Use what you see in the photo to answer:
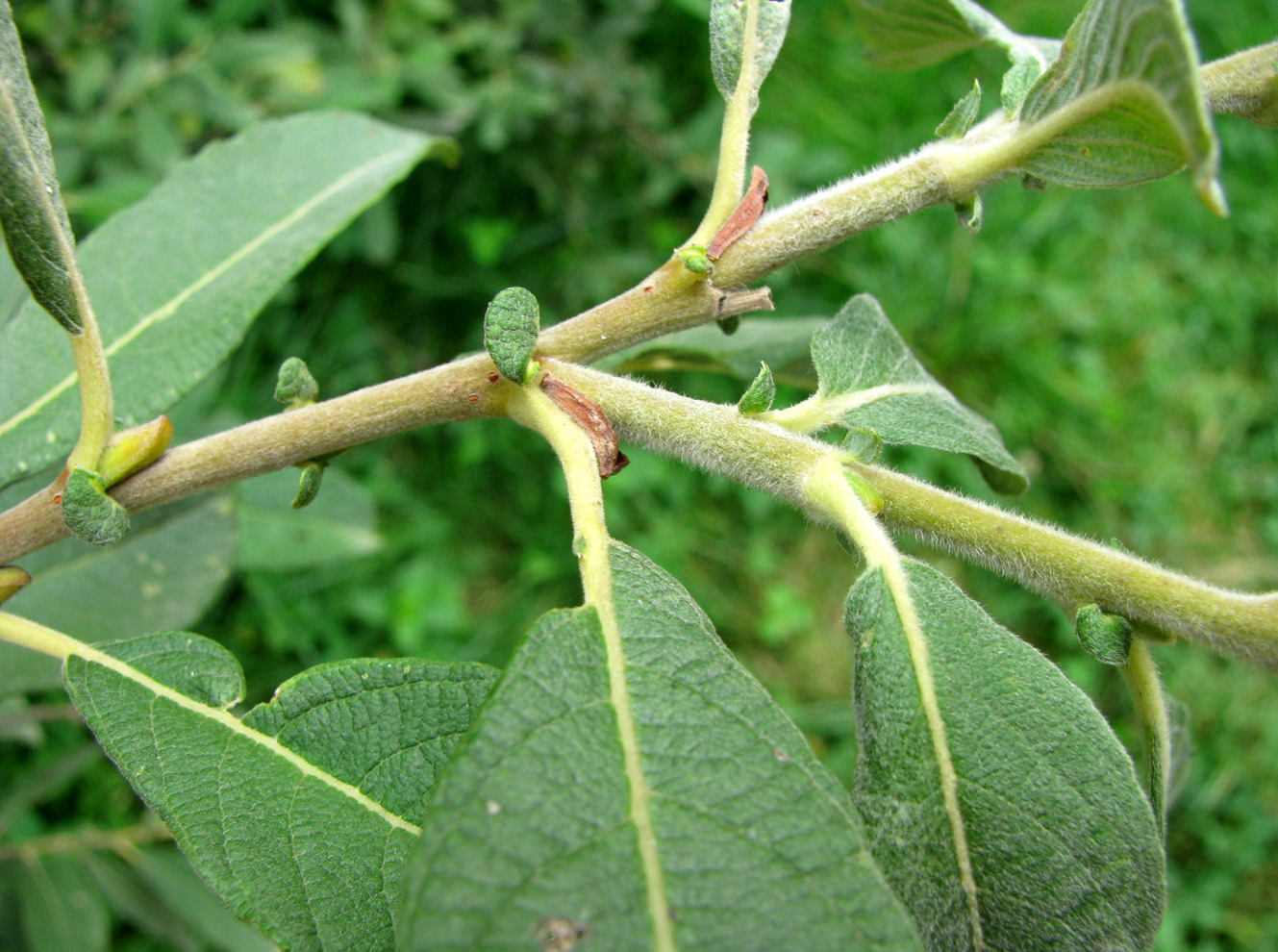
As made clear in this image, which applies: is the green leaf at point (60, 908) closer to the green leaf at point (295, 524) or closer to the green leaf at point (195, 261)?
the green leaf at point (295, 524)

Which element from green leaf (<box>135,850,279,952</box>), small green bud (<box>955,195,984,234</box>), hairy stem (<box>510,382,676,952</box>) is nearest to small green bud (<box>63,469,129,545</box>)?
hairy stem (<box>510,382,676,952</box>)

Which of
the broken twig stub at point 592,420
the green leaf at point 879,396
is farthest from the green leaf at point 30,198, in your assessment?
the green leaf at point 879,396

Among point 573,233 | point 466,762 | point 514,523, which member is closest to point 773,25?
point 466,762

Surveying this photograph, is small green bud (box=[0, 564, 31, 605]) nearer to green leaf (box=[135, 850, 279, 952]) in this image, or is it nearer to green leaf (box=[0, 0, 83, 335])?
green leaf (box=[0, 0, 83, 335])

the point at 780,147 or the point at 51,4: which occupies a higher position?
the point at 51,4

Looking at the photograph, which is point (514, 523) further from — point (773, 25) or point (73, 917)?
point (773, 25)

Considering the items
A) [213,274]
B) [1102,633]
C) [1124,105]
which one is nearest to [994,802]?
[1102,633]

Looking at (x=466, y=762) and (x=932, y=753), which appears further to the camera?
(x=932, y=753)
